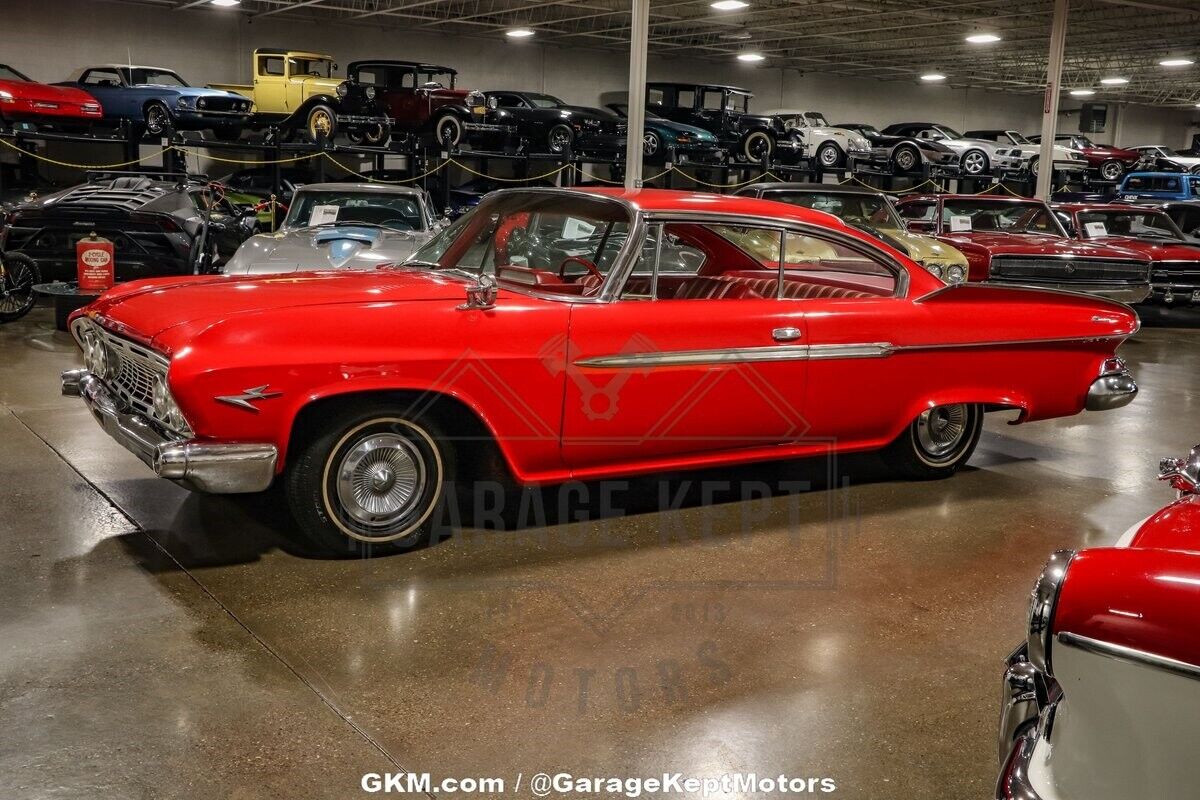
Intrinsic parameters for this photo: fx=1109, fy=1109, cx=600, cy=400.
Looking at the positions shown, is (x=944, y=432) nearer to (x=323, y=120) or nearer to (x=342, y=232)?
(x=342, y=232)

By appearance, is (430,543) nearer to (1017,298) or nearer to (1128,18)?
(1017,298)

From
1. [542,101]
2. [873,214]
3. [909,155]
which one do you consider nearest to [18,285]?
[873,214]

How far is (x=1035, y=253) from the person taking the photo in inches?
444

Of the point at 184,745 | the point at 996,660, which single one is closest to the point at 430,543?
the point at 184,745

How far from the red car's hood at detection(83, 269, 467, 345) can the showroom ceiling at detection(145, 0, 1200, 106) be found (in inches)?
714

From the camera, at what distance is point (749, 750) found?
2939 mm

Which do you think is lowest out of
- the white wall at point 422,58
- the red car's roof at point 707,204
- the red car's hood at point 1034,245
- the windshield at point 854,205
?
the red car's hood at point 1034,245

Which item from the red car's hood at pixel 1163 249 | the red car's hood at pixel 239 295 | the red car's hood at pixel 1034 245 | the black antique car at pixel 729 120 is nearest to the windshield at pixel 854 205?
the red car's hood at pixel 1034 245

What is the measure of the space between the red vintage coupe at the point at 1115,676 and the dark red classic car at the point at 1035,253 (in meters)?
9.73

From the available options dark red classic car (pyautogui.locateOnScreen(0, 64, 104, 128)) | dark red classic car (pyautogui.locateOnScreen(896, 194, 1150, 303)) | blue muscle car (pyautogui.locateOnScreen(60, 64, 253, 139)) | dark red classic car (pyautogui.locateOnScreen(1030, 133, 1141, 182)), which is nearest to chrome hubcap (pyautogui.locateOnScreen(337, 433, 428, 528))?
dark red classic car (pyautogui.locateOnScreen(896, 194, 1150, 303))

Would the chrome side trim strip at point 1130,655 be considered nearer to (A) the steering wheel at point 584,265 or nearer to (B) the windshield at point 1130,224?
(A) the steering wheel at point 584,265

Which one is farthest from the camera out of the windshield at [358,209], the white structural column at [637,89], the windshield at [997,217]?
the white structural column at [637,89]

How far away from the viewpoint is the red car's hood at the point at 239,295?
405 centimetres

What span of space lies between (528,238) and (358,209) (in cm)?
496
